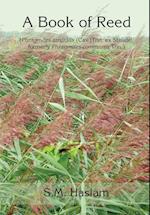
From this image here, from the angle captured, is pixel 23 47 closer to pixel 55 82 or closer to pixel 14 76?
pixel 14 76

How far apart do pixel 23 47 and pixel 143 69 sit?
3.60ft

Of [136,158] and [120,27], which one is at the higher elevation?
[120,27]

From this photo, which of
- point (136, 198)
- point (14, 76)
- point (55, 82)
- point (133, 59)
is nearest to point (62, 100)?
point (55, 82)

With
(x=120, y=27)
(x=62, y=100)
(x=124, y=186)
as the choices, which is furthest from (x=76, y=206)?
(x=120, y=27)

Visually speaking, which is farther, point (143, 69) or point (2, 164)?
point (2, 164)

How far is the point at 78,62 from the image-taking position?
2209 mm

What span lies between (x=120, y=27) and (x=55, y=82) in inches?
12.5

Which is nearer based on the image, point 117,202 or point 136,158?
point 136,158

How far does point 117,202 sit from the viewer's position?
1356mm

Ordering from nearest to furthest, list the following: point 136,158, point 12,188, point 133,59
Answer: point 136,158
point 12,188
point 133,59

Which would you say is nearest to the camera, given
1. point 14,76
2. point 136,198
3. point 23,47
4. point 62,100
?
point 136,198

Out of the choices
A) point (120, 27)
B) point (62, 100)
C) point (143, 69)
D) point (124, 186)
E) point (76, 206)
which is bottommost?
point (76, 206)

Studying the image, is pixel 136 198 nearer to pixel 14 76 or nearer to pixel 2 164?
pixel 2 164

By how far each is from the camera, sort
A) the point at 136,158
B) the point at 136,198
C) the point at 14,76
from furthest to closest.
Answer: the point at 14,76 → the point at 136,198 → the point at 136,158
